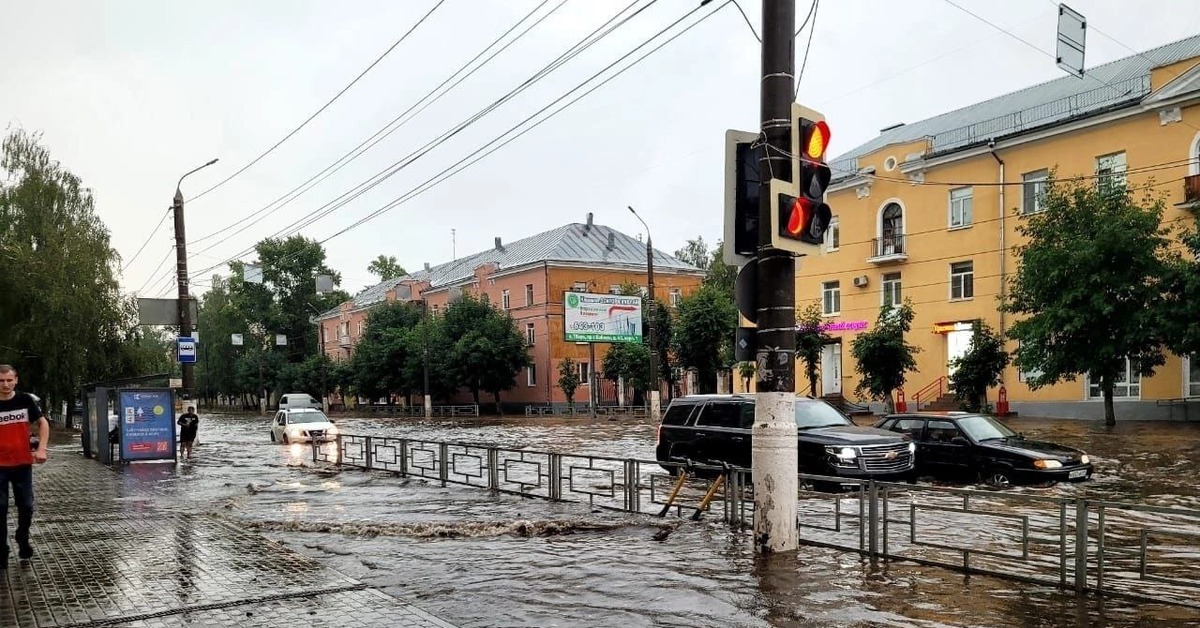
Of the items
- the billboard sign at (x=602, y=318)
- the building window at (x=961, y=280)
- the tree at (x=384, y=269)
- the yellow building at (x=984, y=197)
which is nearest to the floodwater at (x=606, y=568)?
the yellow building at (x=984, y=197)

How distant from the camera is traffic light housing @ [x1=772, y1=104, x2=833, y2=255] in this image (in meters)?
8.29

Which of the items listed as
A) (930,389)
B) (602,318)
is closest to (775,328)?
(930,389)

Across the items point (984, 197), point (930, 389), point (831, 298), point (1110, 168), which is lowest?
point (930, 389)

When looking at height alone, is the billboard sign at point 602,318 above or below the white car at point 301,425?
above

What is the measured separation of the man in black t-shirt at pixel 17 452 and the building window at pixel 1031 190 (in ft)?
114

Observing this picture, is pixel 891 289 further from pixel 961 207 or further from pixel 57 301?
pixel 57 301

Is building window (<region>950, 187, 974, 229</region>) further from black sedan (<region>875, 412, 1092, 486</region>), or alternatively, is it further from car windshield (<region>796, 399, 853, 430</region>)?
car windshield (<region>796, 399, 853, 430</region>)

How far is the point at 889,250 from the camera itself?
40.8m

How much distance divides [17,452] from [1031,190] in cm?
3604

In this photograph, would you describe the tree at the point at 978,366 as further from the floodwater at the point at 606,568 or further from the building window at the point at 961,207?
the floodwater at the point at 606,568

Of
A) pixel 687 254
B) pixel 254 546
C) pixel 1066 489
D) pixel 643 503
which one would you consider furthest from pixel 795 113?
pixel 687 254

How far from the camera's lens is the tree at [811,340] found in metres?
38.5

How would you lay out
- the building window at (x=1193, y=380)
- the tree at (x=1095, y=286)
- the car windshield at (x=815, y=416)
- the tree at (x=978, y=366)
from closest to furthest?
the car windshield at (x=815, y=416), the tree at (x=1095, y=286), the building window at (x=1193, y=380), the tree at (x=978, y=366)

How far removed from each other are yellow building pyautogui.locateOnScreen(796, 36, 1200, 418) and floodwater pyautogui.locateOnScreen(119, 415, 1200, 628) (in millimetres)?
18266
